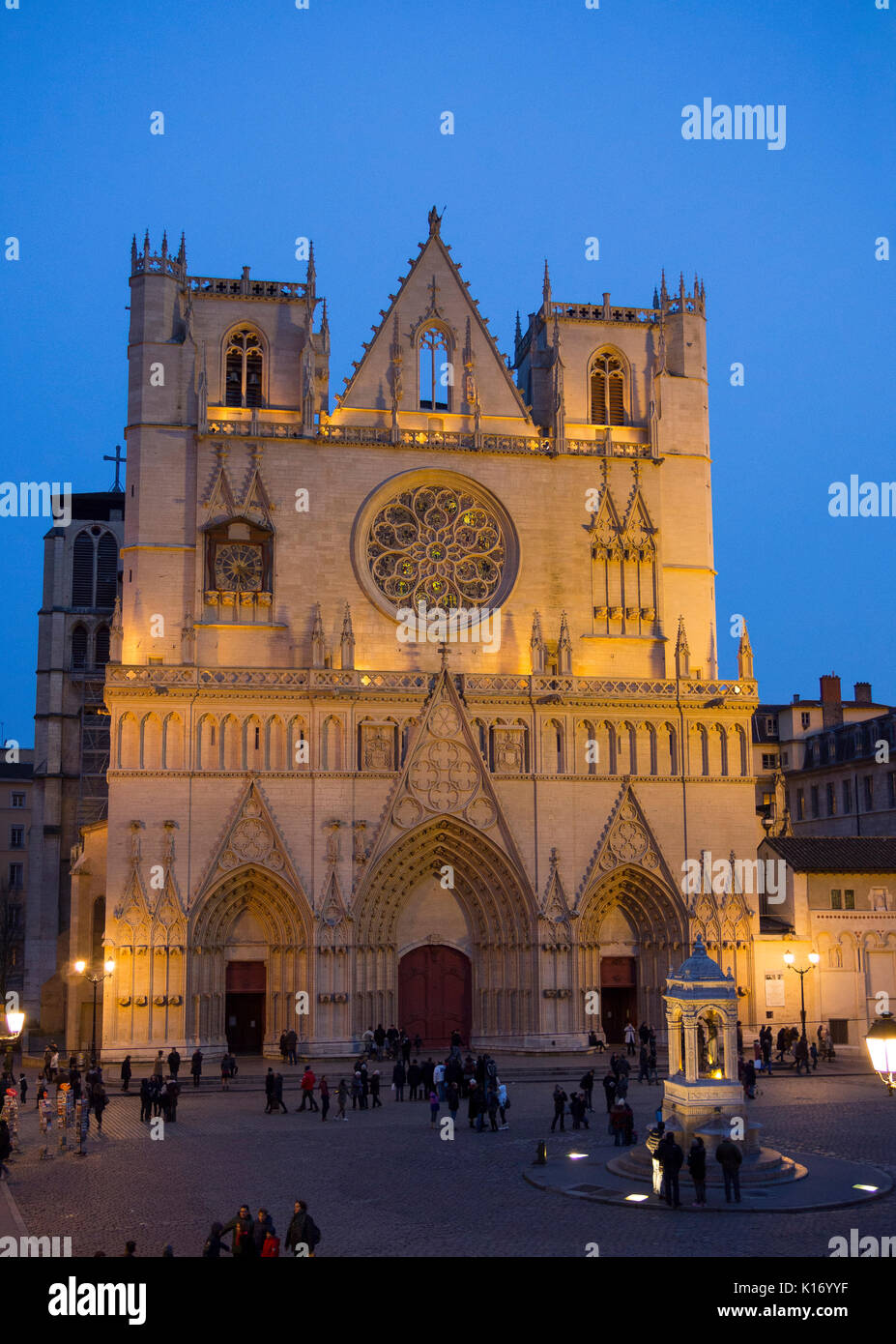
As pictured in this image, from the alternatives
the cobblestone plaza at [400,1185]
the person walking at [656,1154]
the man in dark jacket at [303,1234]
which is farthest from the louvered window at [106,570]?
the man in dark jacket at [303,1234]

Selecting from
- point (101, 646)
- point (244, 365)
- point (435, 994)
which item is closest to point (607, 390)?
point (244, 365)

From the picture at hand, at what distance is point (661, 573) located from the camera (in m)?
47.8

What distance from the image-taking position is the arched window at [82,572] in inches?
2335

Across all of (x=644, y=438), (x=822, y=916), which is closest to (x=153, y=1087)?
(x=822, y=916)

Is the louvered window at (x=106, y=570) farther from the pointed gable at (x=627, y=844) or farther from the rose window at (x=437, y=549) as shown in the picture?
the pointed gable at (x=627, y=844)

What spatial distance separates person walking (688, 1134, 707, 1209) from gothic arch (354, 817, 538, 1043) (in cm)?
2318

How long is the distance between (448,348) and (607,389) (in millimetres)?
6067

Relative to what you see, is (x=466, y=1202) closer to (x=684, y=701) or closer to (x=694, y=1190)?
(x=694, y=1190)

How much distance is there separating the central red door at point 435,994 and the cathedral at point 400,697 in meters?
0.09

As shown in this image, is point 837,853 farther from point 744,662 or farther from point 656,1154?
point 656,1154

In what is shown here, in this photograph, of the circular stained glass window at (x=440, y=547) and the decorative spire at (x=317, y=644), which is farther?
the circular stained glass window at (x=440, y=547)

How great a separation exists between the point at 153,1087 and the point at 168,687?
14.6 m

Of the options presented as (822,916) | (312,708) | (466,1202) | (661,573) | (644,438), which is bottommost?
(466,1202)
